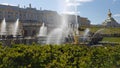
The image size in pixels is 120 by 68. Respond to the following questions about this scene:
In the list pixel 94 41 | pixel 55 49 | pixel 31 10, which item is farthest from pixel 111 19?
pixel 55 49

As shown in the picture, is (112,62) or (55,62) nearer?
(55,62)

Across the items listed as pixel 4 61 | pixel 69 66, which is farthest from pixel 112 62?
pixel 4 61

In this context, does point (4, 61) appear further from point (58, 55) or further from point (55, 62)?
point (58, 55)

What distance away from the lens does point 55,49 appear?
1068cm

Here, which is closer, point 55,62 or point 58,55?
point 55,62

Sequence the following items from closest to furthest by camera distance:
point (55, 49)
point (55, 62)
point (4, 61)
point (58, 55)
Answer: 1. point (4, 61)
2. point (55, 62)
3. point (58, 55)
4. point (55, 49)

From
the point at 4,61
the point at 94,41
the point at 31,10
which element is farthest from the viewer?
the point at 31,10

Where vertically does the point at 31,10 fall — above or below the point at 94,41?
above

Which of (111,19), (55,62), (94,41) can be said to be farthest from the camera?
(111,19)

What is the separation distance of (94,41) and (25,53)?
15.6 metres

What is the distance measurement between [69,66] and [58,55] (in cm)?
124

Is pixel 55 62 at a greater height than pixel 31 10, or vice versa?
pixel 31 10

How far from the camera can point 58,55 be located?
382 inches

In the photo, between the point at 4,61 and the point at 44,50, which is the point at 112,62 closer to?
the point at 44,50
